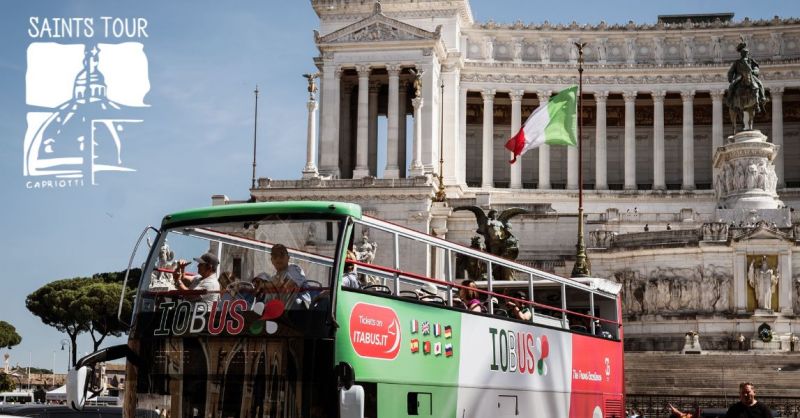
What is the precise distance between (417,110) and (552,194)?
13846 millimetres

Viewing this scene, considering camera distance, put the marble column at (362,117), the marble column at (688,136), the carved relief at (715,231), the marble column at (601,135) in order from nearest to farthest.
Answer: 1. the carved relief at (715,231)
2. the marble column at (362,117)
3. the marble column at (688,136)
4. the marble column at (601,135)

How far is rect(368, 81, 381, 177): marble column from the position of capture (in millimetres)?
85750

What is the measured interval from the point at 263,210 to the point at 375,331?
246cm

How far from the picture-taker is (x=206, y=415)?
15656 millimetres

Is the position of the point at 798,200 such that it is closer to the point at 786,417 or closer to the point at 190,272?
the point at 786,417

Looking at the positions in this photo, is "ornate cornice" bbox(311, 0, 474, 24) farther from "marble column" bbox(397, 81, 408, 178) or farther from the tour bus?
the tour bus

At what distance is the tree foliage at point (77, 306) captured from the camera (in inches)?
3356

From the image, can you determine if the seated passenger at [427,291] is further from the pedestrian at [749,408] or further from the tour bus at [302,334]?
the pedestrian at [749,408]

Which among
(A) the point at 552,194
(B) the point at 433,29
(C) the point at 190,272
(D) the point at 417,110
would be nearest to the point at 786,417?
(C) the point at 190,272

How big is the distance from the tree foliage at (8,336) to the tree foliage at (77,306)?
11.2 metres

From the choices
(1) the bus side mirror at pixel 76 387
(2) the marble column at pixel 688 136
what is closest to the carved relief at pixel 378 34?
(2) the marble column at pixel 688 136

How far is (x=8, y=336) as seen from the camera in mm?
101000

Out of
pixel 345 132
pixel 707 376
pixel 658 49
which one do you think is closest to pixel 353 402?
pixel 707 376

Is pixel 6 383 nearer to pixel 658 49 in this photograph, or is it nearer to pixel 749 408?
pixel 658 49
